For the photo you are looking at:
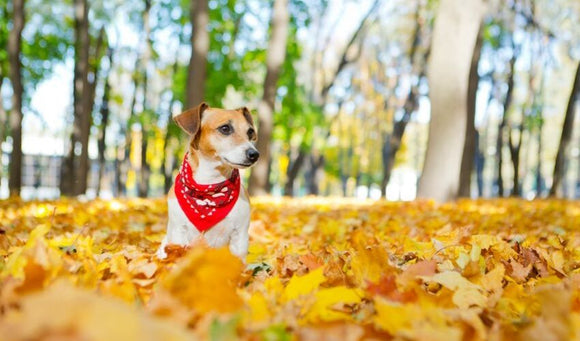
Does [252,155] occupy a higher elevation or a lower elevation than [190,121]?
lower

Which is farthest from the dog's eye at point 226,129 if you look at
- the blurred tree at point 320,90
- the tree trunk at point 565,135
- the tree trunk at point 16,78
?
the blurred tree at point 320,90

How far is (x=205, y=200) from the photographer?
→ 3750mm

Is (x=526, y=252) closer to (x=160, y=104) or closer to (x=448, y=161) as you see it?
(x=448, y=161)

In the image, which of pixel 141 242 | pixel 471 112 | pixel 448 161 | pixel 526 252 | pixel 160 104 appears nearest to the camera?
pixel 526 252

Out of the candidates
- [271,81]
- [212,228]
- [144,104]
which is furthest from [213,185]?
[144,104]

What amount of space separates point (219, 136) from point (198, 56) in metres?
9.76

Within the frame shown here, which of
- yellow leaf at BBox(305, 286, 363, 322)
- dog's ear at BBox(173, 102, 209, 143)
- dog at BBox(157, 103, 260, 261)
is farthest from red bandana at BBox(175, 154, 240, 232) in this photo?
yellow leaf at BBox(305, 286, 363, 322)

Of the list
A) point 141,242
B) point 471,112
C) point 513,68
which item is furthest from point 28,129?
point 141,242

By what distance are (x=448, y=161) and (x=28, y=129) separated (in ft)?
185

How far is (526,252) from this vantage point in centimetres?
307

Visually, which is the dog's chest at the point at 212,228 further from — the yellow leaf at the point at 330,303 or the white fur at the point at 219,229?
the yellow leaf at the point at 330,303

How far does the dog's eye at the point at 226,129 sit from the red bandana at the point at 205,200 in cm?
38

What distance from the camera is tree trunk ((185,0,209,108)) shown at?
43.3 ft

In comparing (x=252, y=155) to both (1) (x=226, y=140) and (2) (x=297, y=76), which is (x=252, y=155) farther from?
(2) (x=297, y=76)
